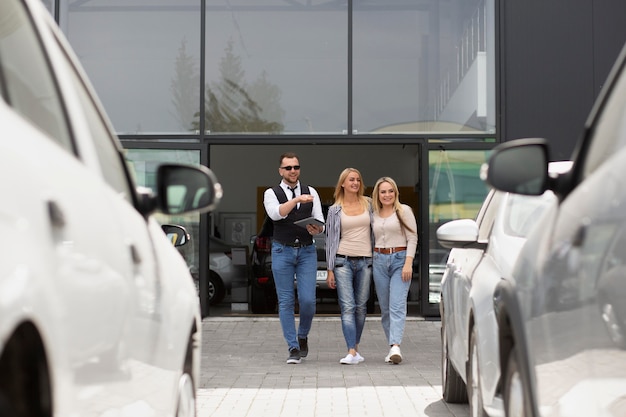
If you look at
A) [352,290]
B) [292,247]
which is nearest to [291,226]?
[292,247]

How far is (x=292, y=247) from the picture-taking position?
1030 centimetres

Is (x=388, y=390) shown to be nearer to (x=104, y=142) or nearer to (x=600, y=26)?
(x=104, y=142)

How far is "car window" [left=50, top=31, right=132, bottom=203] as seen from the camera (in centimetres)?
329

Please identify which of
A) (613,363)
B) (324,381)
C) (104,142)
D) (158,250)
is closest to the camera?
(613,363)

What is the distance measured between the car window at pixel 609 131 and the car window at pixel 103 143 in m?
1.44

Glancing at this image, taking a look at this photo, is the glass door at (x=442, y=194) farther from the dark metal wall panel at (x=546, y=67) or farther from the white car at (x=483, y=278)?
the white car at (x=483, y=278)

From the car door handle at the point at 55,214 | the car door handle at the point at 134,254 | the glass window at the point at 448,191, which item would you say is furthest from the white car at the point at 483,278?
the glass window at the point at 448,191

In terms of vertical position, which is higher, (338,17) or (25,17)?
(338,17)

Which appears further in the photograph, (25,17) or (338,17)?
(338,17)

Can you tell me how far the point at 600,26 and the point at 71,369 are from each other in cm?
1435

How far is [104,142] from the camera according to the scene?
353cm

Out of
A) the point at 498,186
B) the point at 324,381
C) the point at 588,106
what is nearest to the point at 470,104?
the point at 588,106

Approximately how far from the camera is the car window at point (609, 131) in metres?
3.07

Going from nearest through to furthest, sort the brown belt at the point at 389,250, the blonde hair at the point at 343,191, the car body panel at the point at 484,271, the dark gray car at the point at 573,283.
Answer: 1. the dark gray car at the point at 573,283
2. the car body panel at the point at 484,271
3. the brown belt at the point at 389,250
4. the blonde hair at the point at 343,191
